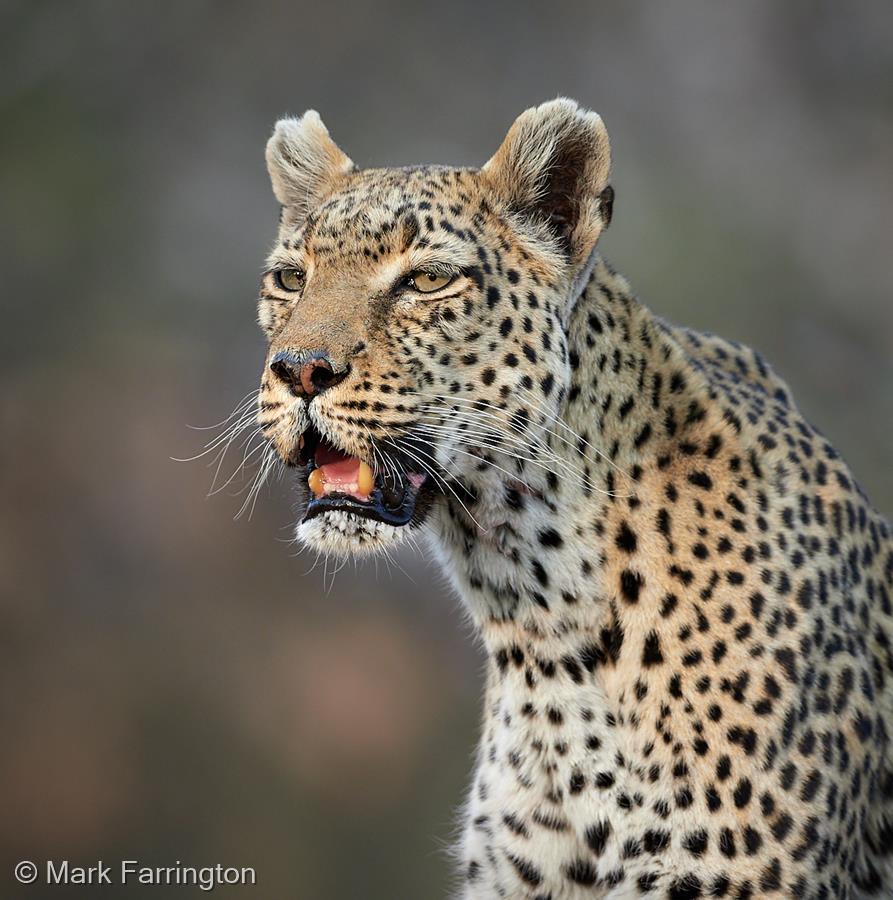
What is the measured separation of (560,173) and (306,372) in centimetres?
131

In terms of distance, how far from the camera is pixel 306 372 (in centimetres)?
464

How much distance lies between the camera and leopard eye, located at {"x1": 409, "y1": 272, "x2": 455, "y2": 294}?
4.96 m

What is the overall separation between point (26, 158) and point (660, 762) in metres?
15.8

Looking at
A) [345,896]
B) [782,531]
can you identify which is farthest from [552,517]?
[345,896]

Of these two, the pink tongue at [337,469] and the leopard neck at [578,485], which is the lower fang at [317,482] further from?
the leopard neck at [578,485]

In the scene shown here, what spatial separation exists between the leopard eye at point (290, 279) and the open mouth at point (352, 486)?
697 mm

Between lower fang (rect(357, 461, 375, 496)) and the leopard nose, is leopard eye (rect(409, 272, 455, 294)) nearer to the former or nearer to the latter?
the leopard nose

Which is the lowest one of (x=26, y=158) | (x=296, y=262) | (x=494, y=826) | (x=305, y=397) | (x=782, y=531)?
(x=494, y=826)

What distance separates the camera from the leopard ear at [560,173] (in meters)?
5.10

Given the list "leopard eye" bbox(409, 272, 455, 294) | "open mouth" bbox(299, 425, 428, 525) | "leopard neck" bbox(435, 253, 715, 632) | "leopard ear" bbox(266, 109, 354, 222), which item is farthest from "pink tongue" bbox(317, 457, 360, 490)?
"leopard ear" bbox(266, 109, 354, 222)

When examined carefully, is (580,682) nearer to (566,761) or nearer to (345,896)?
(566,761)

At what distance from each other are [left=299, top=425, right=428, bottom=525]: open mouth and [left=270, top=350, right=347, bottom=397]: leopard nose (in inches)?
8.4

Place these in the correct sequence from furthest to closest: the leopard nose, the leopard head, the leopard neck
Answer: the leopard neck
the leopard head
the leopard nose

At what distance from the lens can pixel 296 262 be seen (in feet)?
17.1
